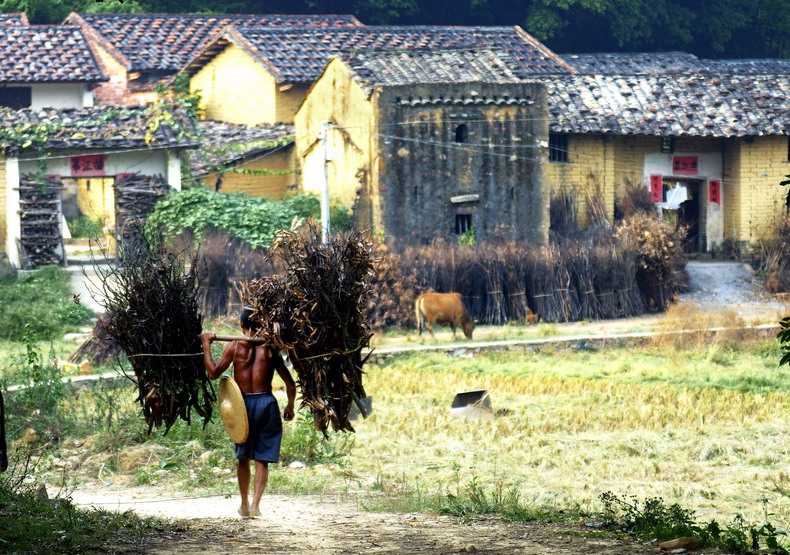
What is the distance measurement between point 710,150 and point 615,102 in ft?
8.77

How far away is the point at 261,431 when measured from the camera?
999 cm

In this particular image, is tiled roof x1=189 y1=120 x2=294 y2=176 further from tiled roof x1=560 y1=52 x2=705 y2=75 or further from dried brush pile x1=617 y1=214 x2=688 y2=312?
tiled roof x1=560 y1=52 x2=705 y2=75

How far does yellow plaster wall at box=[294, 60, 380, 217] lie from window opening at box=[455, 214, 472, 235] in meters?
1.87

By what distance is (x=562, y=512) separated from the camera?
34.8 feet

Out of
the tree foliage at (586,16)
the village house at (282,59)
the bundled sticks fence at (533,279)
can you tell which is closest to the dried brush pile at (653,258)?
the bundled sticks fence at (533,279)

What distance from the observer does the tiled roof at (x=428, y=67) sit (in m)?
28.2

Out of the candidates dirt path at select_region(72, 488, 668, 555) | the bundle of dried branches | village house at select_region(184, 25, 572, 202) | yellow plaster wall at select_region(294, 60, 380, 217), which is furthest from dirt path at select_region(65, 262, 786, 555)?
village house at select_region(184, 25, 572, 202)

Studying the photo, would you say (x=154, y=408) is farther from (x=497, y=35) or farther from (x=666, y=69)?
(x=666, y=69)

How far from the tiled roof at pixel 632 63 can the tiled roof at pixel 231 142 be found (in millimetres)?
9011

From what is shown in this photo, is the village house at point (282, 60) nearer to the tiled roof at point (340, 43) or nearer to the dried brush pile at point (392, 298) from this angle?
the tiled roof at point (340, 43)

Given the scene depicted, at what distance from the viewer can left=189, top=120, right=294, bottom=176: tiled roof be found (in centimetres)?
3042

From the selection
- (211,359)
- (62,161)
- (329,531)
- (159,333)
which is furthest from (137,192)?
(329,531)

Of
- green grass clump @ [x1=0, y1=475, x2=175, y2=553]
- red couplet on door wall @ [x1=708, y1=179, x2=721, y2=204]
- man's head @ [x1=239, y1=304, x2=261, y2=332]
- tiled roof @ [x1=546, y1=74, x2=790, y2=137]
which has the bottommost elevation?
green grass clump @ [x1=0, y1=475, x2=175, y2=553]

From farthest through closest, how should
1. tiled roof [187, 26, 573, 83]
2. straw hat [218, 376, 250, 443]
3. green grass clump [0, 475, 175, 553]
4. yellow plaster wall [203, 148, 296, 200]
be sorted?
tiled roof [187, 26, 573, 83] → yellow plaster wall [203, 148, 296, 200] → straw hat [218, 376, 250, 443] → green grass clump [0, 475, 175, 553]
